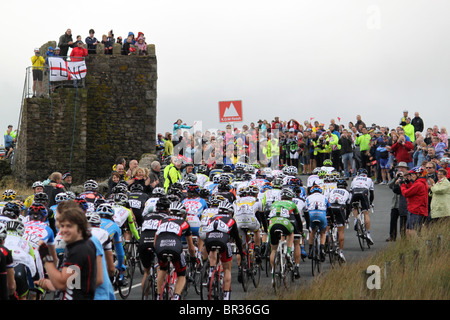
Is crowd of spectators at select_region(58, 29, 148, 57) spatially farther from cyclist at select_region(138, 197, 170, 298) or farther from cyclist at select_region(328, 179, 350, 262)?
cyclist at select_region(138, 197, 170, 298)

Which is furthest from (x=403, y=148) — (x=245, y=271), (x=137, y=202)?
(x=245, y=271)

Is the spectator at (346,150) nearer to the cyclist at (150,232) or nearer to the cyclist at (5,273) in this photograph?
the cyclist at (150,232)

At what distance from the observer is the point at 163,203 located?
12.5 metres

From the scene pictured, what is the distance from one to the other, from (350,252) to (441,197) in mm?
2944

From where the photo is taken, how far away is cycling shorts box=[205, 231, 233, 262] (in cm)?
1299

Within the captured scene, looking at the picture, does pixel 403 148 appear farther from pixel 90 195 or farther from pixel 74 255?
pixel 74 255

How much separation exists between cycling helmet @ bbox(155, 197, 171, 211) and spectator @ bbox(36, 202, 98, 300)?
523cm

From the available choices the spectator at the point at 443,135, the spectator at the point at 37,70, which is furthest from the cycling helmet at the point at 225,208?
the spectator at the point at 37,70

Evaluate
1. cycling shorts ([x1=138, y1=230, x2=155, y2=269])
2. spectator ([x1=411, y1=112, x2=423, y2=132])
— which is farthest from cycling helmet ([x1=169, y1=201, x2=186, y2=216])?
A: spectator ([x1=411, y1=112, x2=423, y2=132])

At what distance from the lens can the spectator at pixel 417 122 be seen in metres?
31.6

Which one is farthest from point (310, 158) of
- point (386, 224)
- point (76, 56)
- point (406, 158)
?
point (76, 56)

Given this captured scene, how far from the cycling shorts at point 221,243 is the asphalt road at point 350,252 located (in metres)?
0.79
